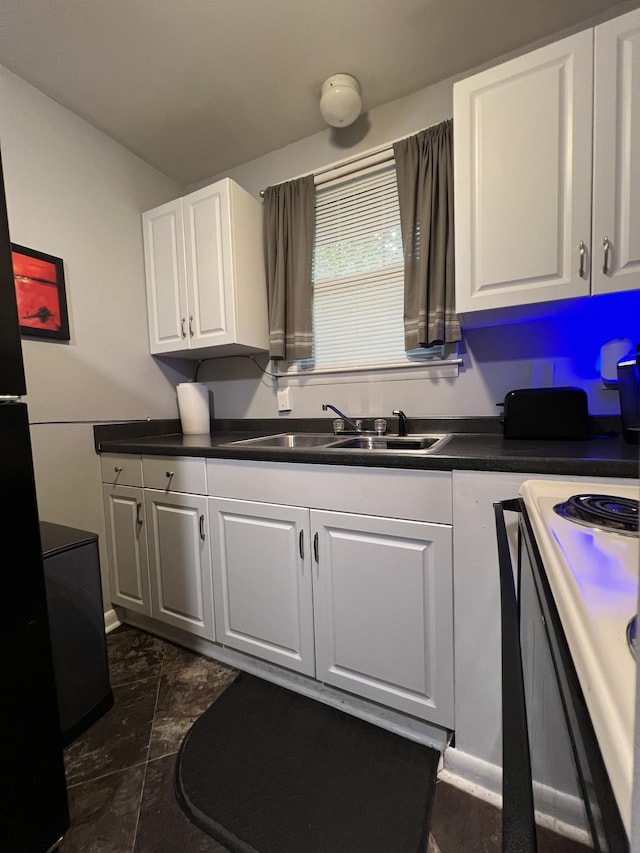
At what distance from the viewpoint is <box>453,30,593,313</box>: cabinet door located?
1.11 metres

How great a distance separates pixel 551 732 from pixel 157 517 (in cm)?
161

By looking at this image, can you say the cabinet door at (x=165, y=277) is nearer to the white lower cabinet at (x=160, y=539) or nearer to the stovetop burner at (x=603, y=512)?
the white lower cabinet at (x=160, y=539)

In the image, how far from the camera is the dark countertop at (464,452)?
0.90 metres

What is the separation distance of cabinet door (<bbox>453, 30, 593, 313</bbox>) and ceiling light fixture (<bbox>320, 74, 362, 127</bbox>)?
57 cm

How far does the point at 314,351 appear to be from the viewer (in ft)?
→ 6.74

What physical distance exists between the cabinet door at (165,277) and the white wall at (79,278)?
0.20 feet

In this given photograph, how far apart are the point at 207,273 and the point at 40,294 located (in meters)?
0.76

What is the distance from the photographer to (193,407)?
2182 millimetres

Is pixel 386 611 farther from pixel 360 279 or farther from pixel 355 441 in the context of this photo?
pixel 360 279

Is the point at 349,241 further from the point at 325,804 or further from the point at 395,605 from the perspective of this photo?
the point at 325,804

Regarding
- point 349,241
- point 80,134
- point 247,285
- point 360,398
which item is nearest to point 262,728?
point 360,398

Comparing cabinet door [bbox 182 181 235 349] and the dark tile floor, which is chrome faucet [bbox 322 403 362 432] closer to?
cabinet door [bbox 182 181 235 349]

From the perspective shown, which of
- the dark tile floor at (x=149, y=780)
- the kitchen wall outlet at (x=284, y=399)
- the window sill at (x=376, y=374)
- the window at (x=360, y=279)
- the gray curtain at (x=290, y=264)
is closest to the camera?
the dark tile floor at (x=149, y=780)

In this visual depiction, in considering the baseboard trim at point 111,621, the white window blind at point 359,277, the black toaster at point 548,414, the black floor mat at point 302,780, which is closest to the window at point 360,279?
the white window blind at point 359,277
